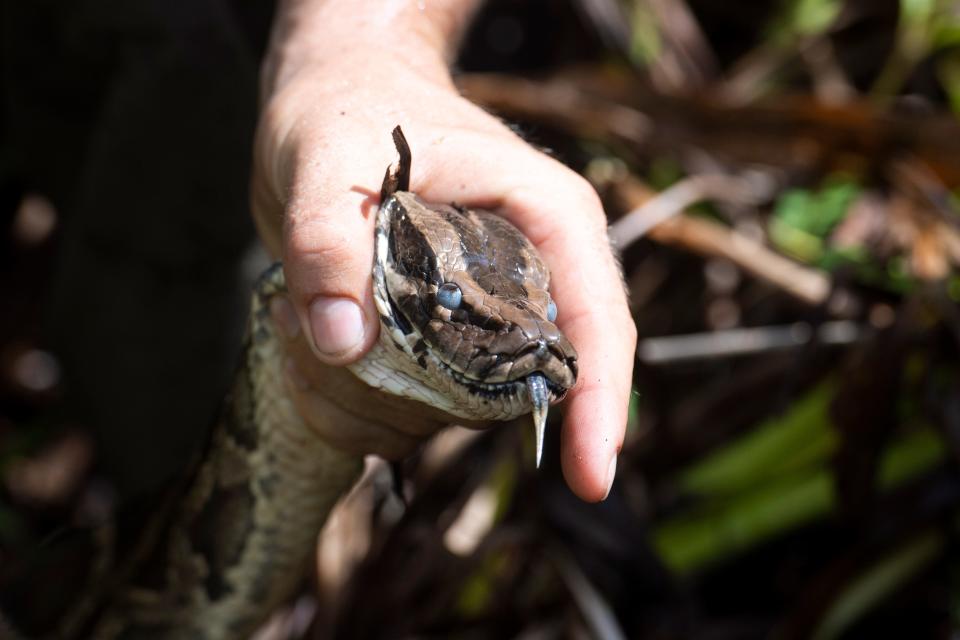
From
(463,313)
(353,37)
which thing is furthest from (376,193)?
(353,37)

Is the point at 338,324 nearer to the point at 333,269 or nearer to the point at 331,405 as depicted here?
the point at 333,269

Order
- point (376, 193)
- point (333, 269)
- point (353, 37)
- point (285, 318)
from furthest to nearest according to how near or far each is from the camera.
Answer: point (353, 37)
point (285, 318)
point (376, 193)
point (333, 269)

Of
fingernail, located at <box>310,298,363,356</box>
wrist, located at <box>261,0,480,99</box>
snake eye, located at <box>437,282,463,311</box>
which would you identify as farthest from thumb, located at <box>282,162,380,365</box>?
wrist, located at <box>261,0,480,99</box>

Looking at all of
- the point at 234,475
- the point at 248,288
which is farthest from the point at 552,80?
the point at 234,475

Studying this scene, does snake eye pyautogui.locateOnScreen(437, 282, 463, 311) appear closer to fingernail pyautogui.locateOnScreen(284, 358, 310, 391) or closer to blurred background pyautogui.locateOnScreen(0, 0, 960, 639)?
fingernail pyautogui.locateOnScreen(284, 358, 310, 391)

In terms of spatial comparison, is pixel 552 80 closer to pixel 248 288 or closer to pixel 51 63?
pixel 248 288

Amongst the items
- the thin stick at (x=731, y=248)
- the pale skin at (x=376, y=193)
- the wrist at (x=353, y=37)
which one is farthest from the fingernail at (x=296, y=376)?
the thin stick at (x=731, y=248)

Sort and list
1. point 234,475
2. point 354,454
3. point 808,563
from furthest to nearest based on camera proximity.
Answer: point 808,563 → point 234,475 → point 354,454
